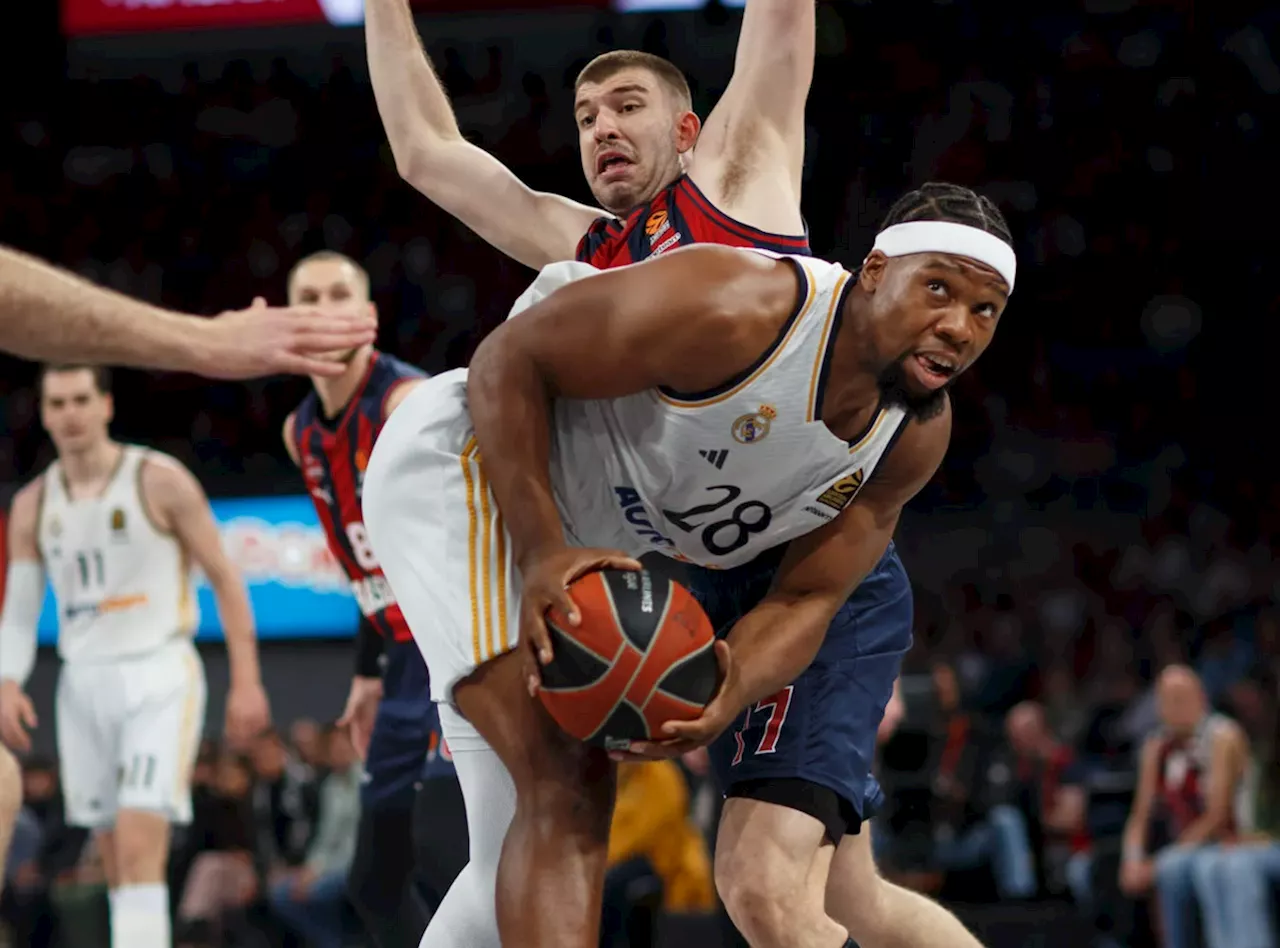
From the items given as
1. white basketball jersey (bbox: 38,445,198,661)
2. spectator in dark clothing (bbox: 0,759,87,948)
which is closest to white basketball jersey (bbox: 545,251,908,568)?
white basketball jersey (bbox: 38,445,198,661)

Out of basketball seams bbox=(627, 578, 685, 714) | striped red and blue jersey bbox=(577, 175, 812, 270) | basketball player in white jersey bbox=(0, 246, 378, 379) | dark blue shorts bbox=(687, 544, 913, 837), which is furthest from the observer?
striped red and blue jersey bbox=(577, 175, 812, 270)

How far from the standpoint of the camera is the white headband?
129 inches

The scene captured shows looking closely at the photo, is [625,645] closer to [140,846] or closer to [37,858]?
[140,846]

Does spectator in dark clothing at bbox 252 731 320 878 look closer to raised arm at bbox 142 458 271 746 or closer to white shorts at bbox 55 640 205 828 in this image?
white shorts at bbox 55 640 205 828

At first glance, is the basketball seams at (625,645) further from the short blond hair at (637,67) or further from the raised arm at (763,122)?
the short blond hair at (637,67)

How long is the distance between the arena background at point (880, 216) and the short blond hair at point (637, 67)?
9.05 metres

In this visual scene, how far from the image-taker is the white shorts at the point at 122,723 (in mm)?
6719

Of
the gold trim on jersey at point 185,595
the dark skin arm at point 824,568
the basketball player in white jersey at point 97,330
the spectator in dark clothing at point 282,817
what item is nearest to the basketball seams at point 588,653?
the dark skin arm at point 824,568

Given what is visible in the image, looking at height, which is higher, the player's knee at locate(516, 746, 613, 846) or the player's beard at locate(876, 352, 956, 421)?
the player's beard at locate(876, 352, 956, 421)

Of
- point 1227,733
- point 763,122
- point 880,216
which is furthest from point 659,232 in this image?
point 880,216

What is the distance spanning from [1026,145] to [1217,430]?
3.43 m

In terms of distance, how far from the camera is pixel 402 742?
18.4 ft

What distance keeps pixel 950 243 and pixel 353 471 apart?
2.89 metres

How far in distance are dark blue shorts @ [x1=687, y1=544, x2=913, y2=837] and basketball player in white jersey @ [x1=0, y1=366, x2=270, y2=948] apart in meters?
3.35
